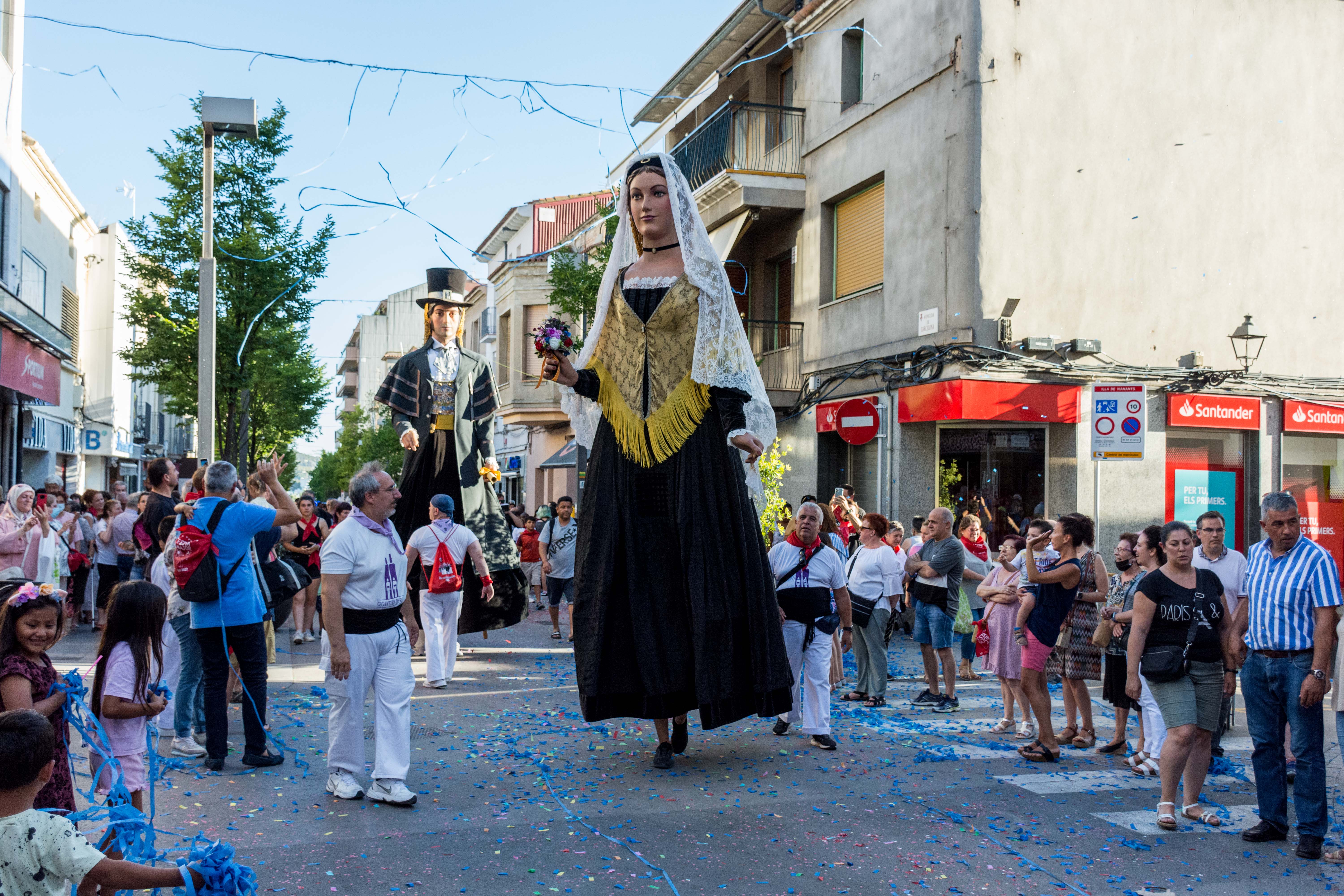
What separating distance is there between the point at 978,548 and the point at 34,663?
29.7 feet

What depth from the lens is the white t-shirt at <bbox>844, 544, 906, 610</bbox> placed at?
9180 millimetres

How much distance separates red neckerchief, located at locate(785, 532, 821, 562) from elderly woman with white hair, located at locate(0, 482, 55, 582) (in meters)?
6.54

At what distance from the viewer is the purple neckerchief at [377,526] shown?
5887mm

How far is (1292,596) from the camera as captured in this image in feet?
17.7

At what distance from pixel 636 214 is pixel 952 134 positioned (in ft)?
32.2

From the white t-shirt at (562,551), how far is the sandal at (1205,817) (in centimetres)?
827

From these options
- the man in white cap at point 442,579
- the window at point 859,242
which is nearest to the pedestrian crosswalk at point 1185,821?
the man in white cap at point 442,579

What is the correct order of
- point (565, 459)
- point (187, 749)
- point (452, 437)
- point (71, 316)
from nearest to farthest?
1. point (187, 749)
2. point (452, 437)
3. point (71, 316)
4. point (565, 459)

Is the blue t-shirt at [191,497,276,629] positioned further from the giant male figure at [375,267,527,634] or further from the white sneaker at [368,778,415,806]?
the giant male figure at [375,267,527,634]

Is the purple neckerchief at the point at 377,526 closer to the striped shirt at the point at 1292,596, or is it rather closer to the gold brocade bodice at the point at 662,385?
the gold brocade bodice at the point at 662,385

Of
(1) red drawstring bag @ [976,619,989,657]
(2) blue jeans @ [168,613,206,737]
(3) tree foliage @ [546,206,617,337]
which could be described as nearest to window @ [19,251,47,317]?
(3) tree foliage @ [546,206,617,337]

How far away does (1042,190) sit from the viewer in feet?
49.5

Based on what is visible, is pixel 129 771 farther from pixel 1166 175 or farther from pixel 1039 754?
pixel 1166 175

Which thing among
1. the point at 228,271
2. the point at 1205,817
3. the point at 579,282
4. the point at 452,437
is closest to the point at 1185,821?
the point at 1205,817
